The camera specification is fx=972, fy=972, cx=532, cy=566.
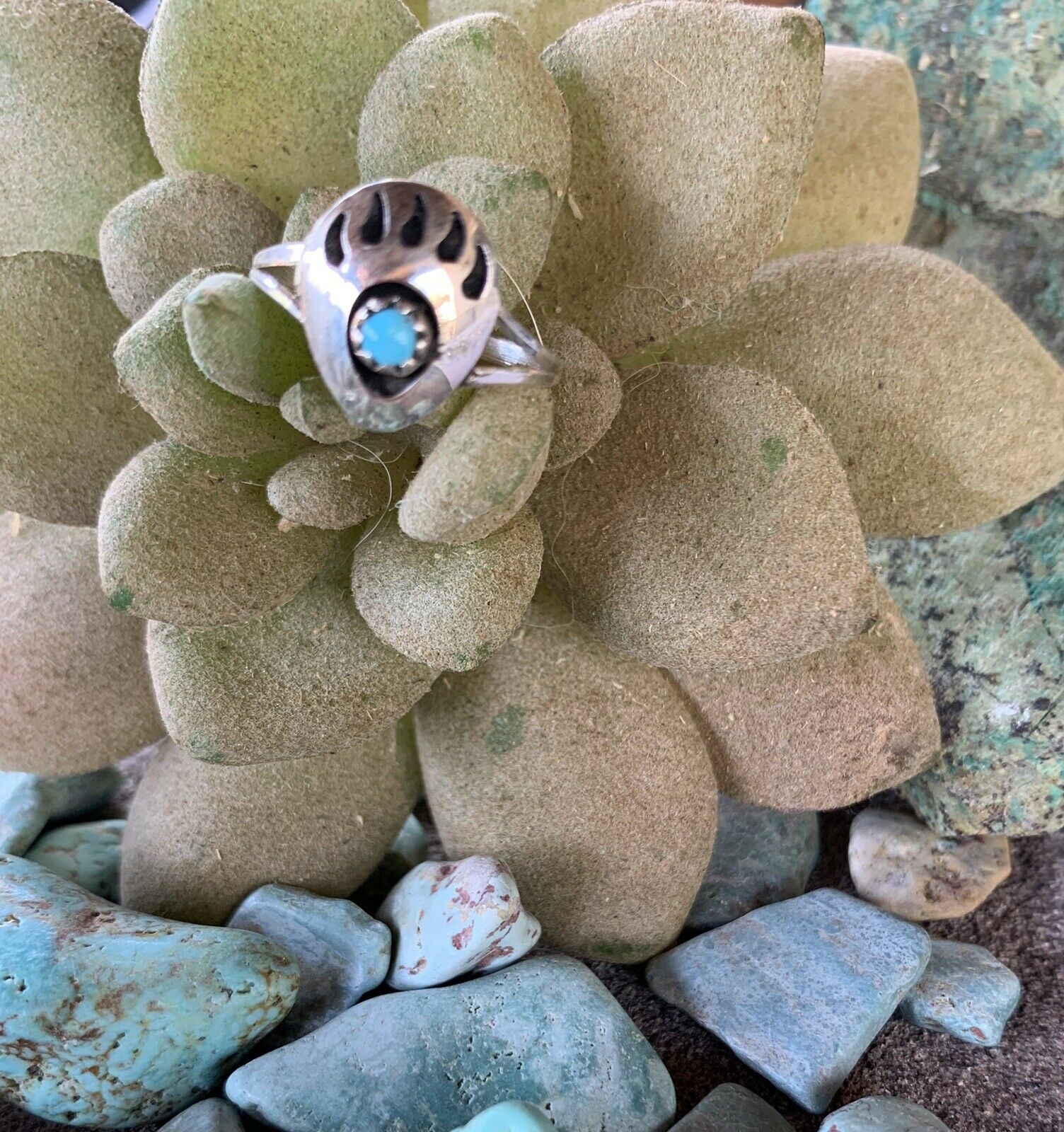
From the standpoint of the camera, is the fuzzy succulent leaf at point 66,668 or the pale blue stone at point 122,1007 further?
the fuzzy succulent leaf at point 66,668

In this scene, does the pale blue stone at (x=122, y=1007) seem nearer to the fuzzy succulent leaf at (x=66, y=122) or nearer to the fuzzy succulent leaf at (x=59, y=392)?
the fuzzy succulent leaf at (x=59, y=392)

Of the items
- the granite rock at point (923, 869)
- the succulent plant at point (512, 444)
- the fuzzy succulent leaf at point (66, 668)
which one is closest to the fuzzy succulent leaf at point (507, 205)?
the succulent plant at point (512, 444)

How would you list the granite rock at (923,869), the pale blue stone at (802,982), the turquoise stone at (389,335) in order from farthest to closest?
the granite rock at (923,869) < the pale blue stone at (802,982) < the turquoise stone at (389,335)

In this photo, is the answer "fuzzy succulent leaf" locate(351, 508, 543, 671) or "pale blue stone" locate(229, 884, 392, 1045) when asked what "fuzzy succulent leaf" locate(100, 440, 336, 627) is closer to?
"fuzzy succulent leaf" locate(351, 508, 543, 671)

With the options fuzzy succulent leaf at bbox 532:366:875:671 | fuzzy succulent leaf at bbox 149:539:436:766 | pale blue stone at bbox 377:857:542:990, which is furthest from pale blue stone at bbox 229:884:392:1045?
fuzzy succulent leaf at bbox 532:366:875:671

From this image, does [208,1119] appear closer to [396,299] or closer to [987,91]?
[396,299]

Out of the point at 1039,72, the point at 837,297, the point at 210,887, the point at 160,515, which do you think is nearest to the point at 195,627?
the point at 160,515

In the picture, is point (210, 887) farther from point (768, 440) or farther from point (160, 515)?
point (768, 440)

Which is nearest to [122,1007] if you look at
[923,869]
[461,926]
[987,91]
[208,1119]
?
[208,1119]
